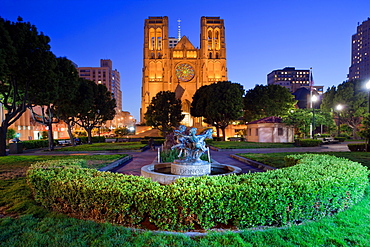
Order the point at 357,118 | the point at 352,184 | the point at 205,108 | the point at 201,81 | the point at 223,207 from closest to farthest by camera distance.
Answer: the point at 223,207 < the point at 352,184 < the point at 205,108 < the point at 357,118 < the point at 201,81

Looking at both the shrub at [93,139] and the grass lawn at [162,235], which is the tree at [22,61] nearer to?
the grass lawn at [162,235]

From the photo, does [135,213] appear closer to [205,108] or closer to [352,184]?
[352,184]

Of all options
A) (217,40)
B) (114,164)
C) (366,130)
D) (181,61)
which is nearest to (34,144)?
(114,164)

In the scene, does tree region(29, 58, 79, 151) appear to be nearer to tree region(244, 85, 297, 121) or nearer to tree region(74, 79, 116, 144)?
tree region(74, 79, 116, 144)

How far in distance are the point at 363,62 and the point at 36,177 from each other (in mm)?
153213

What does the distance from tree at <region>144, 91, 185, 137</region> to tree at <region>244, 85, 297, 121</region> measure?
16.8m

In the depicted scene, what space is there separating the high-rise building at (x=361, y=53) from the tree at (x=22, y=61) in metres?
142

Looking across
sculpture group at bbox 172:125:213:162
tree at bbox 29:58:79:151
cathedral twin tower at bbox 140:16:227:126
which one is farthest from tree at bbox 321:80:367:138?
tree at bbox 29:58:79:151

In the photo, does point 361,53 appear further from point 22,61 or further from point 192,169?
point 22,61

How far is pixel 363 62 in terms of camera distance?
11912 centimetres

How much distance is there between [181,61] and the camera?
268 feet

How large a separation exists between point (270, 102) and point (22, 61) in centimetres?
4284

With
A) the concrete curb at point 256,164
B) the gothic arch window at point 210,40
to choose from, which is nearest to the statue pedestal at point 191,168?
the concrete curb at point 256,164


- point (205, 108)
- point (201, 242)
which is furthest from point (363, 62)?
point (201, 242)
